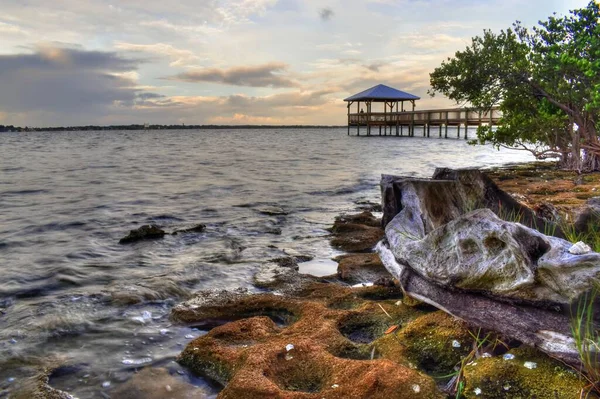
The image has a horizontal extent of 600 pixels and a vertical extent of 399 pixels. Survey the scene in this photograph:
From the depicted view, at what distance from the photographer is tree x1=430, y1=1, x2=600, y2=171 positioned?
1267cm

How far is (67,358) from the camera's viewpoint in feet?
12.8

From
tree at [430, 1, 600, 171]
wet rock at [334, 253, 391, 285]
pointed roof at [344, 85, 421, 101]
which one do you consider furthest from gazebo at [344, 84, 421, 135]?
wet rock at [334, 253, 391, 285]

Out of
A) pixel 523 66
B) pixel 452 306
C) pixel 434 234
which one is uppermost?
pixel 523 66

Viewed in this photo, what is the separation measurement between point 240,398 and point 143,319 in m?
2.26

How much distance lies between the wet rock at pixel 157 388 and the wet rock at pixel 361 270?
8.78 ft

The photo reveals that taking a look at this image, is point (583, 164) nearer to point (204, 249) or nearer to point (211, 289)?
point (204, 249)

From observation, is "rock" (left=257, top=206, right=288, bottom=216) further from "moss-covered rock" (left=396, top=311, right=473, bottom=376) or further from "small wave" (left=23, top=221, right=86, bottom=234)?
"moss-covered rock" (left=396, top=311, right=473, bottom=376)

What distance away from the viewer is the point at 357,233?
26.8 feet

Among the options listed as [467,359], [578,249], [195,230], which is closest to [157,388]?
[467,359]

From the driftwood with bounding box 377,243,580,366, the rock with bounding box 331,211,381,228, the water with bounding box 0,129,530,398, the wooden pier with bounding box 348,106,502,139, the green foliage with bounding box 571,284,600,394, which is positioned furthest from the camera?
the wooden pier with bounding box 348,106,502,139

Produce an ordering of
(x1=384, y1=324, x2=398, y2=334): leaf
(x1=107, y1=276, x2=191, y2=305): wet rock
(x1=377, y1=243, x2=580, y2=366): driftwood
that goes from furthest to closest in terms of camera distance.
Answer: (x1=107, y1=276, x2=191, y2=305): wet rock, (x1=384, y1=324, x2=398, y2=334): leaf, (x1=377, y1=243, x2=580, y2=366): driftwood

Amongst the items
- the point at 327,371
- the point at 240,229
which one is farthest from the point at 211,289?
the point at 240,229

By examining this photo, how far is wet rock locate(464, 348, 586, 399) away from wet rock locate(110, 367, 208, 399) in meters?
1.76

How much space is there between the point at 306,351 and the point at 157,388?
3.65ft
